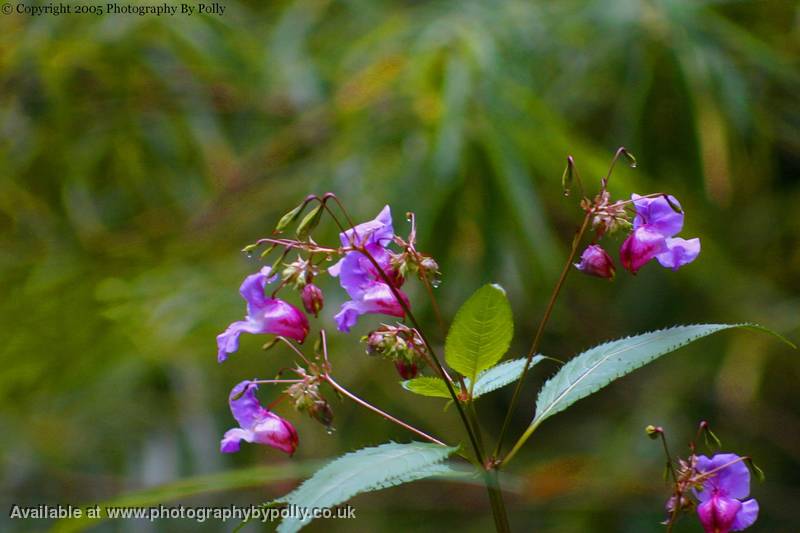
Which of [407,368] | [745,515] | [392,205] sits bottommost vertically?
[392,205]

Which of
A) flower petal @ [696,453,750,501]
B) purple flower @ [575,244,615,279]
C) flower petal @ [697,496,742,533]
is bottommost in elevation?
flower petal @ [697,496,742,533]

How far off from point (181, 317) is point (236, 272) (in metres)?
0.12

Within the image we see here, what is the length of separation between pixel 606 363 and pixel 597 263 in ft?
0.18

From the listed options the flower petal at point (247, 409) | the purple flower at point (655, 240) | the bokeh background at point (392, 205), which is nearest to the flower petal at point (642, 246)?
the purple flower at point (655, 240)

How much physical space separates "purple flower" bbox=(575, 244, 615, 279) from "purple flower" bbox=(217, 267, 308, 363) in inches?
5.9

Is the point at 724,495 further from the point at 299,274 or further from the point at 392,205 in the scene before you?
the point at 392,205

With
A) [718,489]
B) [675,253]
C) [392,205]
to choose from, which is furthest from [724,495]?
[392,205]

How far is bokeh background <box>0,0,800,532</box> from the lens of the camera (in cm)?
114

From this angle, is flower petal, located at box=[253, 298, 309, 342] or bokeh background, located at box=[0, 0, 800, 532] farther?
bokeh background, located at box=[0, 0, 800, 532]

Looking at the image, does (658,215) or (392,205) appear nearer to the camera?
(658,215)

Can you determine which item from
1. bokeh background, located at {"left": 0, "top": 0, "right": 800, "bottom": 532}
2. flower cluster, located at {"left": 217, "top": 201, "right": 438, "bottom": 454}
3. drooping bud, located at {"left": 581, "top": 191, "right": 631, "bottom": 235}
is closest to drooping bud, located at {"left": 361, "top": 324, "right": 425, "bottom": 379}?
flower cluster, located at {"left": 217, "top": 201, "right": 438, "bottom": 454}

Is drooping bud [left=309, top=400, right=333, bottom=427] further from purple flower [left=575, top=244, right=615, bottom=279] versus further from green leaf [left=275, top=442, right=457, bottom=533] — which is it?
purple flower [left=575, top=244, right=615, bottom=279]

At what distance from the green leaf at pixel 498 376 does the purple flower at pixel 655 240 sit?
7 cm

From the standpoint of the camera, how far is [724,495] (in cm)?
46
